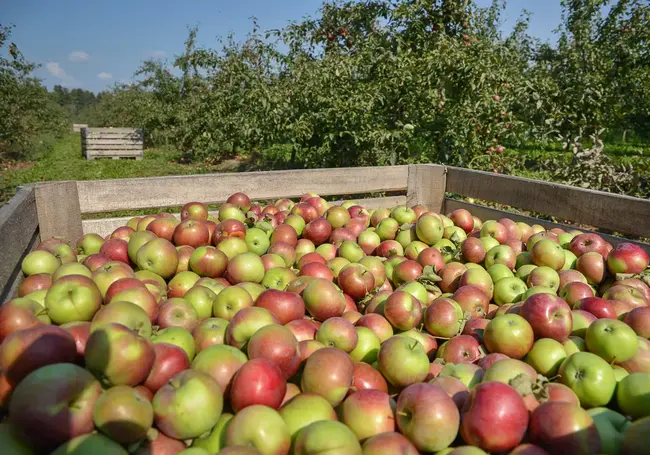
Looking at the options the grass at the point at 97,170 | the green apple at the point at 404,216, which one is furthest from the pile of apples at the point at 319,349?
the grass at the point at 97,170

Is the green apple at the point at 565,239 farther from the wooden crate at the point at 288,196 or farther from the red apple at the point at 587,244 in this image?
the wooden crate at the point at 288,196

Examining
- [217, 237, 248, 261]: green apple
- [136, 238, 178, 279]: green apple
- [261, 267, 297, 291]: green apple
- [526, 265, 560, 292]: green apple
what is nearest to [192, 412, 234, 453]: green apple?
[261, 267, 297, 291]: green apple

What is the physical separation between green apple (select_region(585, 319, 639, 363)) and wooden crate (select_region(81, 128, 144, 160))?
794 inches

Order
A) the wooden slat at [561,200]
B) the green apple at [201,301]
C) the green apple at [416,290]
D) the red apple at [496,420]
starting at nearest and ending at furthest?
the red apple at [496,420] → the green apple at [201,301] → the green apple at [416,290] → the wooden slat at [561,200]

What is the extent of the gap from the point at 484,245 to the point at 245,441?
262cm

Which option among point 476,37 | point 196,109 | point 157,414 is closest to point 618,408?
point 157,414

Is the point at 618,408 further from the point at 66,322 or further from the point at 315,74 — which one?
the point at 315,74

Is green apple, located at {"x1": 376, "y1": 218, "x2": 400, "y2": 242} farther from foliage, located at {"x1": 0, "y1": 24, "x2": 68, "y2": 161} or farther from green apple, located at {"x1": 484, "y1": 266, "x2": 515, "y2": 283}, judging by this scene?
foliage, located at {"x1": 0, "y1": 24, "x2": 68, "y2": 161}

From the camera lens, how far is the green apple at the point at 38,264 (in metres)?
2.79

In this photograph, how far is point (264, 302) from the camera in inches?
96.7

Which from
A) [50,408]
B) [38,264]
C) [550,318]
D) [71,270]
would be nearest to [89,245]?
[38,264]

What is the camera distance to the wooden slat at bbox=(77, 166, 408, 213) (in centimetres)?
384

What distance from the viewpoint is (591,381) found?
6.31 feet

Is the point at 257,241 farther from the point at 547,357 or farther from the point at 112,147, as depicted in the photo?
the point at 112,147
